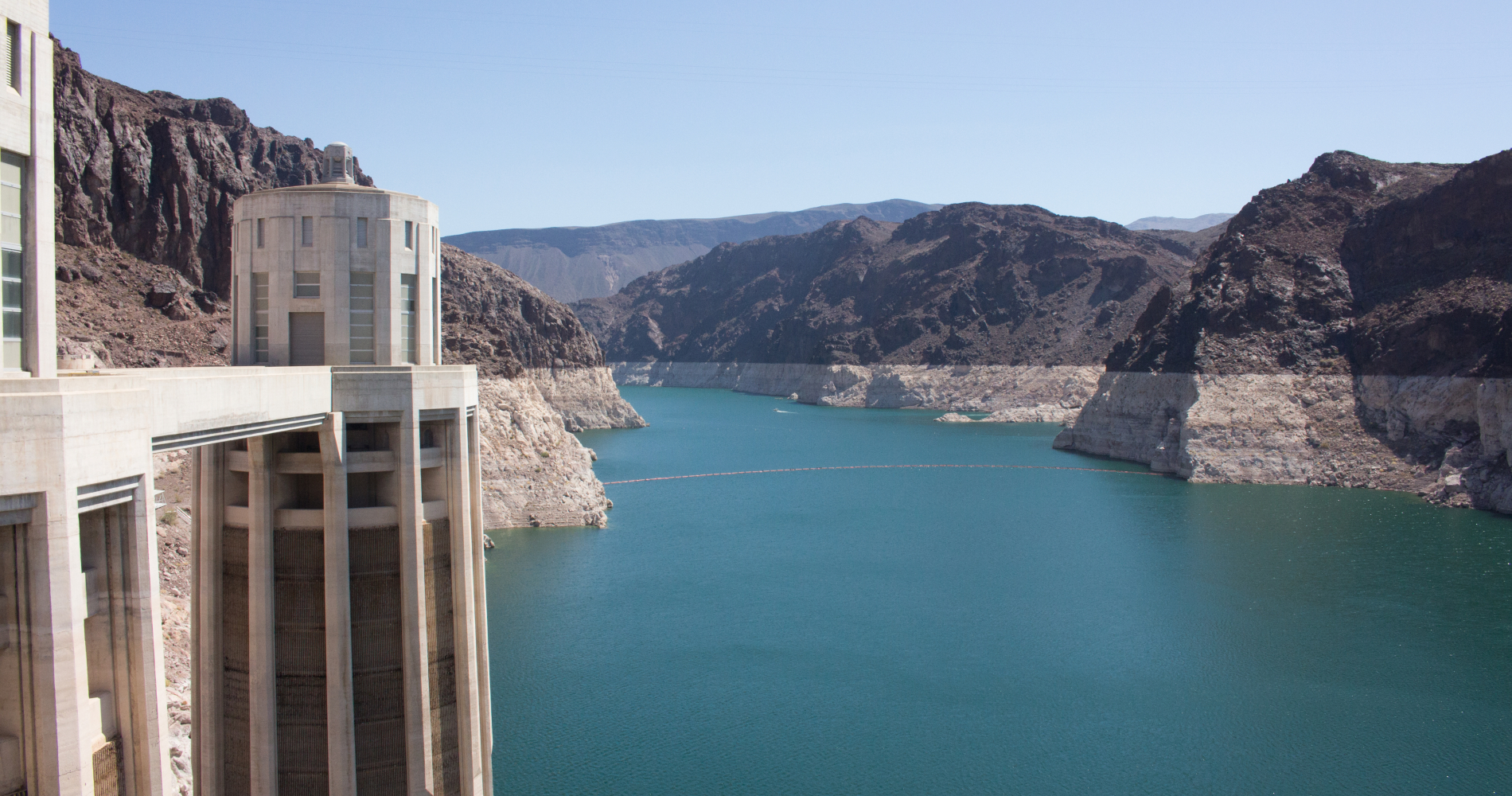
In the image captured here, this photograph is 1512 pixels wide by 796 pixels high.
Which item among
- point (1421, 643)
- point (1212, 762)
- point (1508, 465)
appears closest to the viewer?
point (1212, 762)

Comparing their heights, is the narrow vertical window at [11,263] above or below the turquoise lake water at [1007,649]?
above

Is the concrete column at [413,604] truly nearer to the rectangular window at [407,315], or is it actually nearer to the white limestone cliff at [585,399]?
the rectangular window at [407,315]

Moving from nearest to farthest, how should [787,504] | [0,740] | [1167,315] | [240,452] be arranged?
[0,740] → [240,452] → [787,504] → [1167,315]

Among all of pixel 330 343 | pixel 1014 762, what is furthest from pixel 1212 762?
pixel 330 343

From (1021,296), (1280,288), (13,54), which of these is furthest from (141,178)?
(1021,296)

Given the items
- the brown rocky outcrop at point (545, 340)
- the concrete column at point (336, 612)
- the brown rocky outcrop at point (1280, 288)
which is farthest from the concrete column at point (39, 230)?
the brown rocky outcrop at point (545, 340)

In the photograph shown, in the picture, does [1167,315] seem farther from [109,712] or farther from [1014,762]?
[109,712]

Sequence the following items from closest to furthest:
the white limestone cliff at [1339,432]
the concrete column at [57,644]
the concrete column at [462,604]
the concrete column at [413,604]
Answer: the concrete column at [57,644]
the concrete column at [413,604]
the concrete column at [462,604]
the white limestone cliff at [1339,432]

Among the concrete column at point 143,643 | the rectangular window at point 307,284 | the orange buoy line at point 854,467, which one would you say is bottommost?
the orange buoy line at point 854,467
